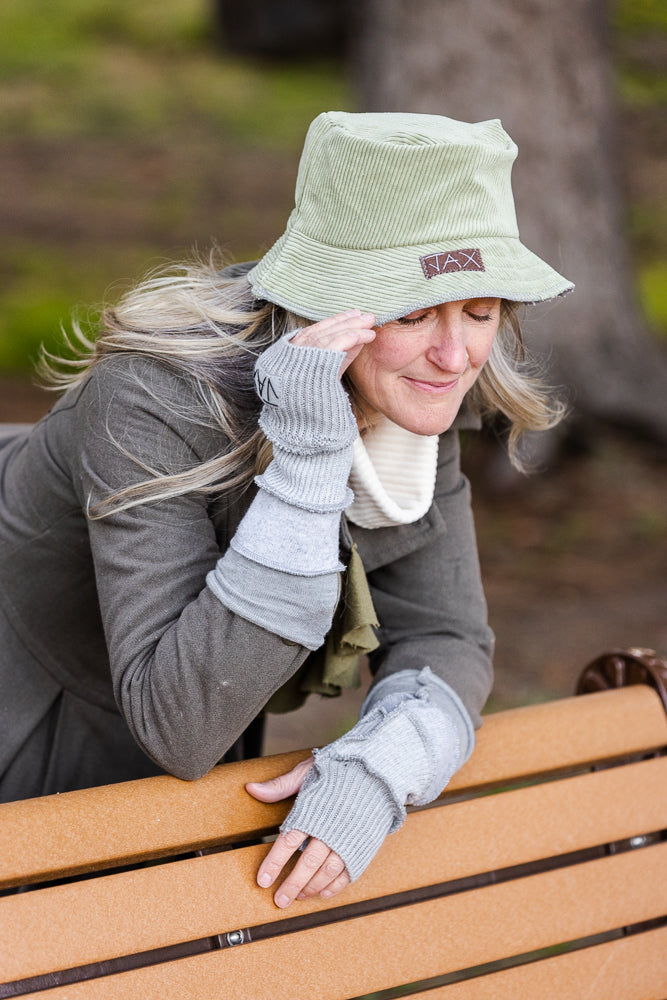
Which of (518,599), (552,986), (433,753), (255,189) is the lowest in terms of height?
(255,189)

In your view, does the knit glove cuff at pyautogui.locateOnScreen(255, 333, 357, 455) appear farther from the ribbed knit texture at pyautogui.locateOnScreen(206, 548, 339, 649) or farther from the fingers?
the fingers

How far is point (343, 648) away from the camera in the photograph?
5.96ft

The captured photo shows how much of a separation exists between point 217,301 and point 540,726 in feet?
2.99

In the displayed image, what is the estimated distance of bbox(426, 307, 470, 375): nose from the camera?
1652 millimetres

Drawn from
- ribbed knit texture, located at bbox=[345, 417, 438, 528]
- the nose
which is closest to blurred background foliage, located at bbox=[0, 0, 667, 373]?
ribbed knit texture, located at bbox=[345, 417, 438, 528]

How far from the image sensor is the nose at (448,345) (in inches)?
65.1

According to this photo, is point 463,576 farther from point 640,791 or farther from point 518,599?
point 518,599

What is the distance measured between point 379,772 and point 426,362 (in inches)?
23.7

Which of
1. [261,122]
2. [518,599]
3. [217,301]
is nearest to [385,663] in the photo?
[217,301]

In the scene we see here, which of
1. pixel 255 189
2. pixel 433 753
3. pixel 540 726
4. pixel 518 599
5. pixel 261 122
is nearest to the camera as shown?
pixel 433 753

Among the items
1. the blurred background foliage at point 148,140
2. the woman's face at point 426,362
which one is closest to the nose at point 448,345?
the woman's face at point 426,362

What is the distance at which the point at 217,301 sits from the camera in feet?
6.04

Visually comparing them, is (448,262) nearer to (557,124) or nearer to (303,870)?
(303,870)

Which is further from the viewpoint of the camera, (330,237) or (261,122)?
(261,122)
